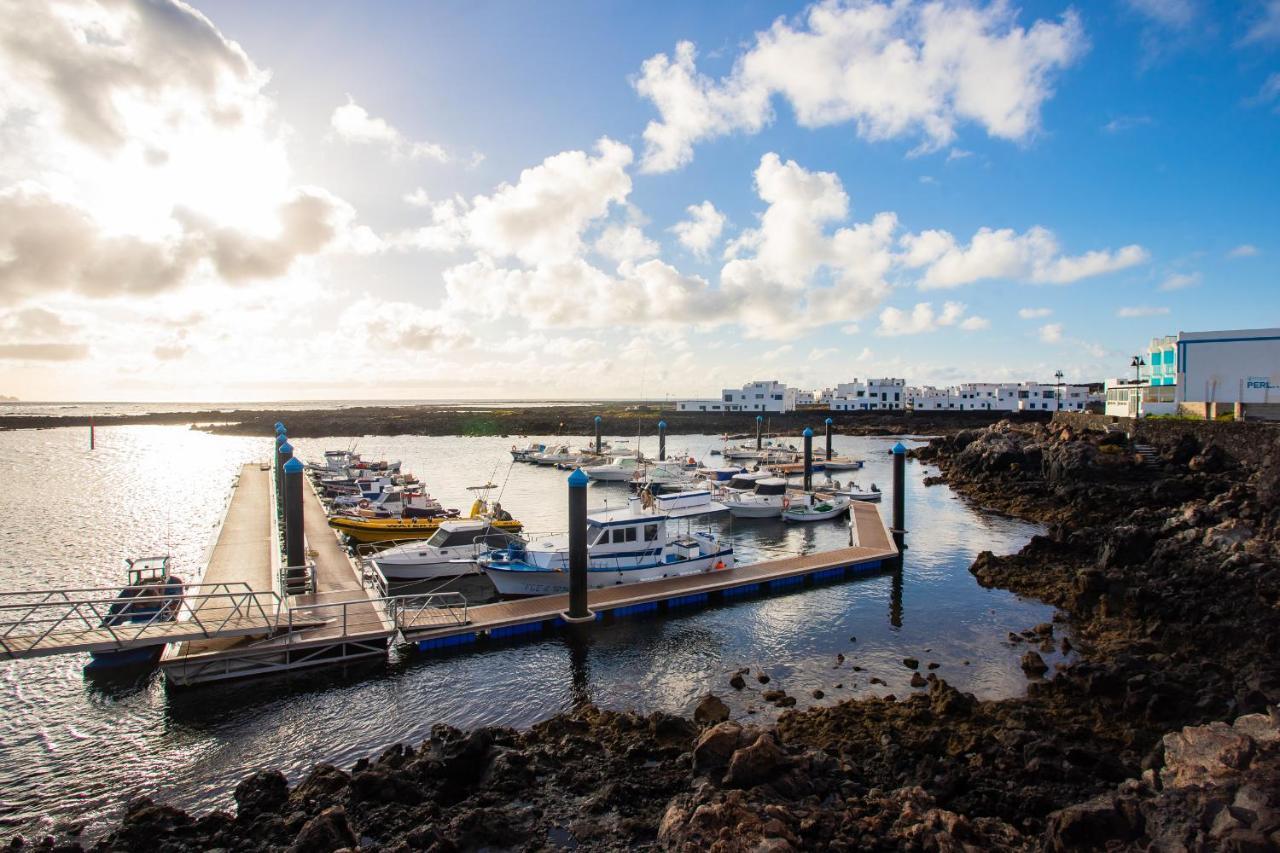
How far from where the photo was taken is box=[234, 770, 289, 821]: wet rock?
11594mm

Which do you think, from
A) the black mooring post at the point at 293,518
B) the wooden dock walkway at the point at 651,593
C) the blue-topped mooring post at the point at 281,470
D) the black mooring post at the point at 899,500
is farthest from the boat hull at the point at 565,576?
the black mooring post at the point at 899,500

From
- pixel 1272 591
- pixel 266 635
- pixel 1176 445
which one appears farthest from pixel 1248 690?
pixel 1176 445

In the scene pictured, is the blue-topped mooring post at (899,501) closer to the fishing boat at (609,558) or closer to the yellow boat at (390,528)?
the fishing boat at (609,558)

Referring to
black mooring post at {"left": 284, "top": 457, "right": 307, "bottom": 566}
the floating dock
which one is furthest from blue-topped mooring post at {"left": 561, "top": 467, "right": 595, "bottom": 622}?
black mooring post at {"left": 284, "top": 457, "right": 307, "bottom": 566}

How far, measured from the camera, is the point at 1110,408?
233 feet

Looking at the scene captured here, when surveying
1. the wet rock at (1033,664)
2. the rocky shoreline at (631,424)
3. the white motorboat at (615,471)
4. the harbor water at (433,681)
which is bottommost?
the harbor water at (433,681)

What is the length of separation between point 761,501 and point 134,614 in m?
34.9

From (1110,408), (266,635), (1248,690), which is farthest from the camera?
(1110,408)

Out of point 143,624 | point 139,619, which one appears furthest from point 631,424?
point 143,624

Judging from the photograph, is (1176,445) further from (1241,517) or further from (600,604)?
(600,604)

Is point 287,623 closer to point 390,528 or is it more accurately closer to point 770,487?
point 390,528

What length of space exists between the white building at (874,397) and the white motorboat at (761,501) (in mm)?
121616

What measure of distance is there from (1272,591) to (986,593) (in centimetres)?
822

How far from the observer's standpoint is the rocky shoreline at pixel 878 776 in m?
9.25
